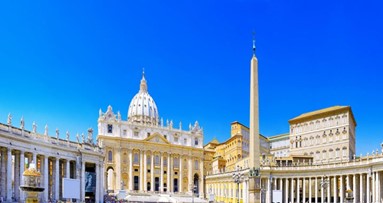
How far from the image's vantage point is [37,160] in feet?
196

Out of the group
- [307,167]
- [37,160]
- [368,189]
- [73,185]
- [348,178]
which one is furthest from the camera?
[307,167]

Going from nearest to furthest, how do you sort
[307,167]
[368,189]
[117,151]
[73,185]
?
[73,185], [368,189], [307,167], [117,151]

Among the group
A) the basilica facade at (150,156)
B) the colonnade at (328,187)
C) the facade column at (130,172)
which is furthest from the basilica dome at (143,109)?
the colonnade at (328,187)

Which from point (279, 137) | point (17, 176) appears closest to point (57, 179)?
point (17, 176)

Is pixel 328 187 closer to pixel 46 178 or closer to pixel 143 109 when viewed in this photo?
pixel 46 178

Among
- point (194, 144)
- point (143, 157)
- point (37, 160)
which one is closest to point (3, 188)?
point (37, 160)

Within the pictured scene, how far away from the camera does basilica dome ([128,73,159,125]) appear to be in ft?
483

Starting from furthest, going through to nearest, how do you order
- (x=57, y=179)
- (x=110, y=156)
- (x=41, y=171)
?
(x=110, y=156) → (x=57, y=179) → (x=41, y=171)

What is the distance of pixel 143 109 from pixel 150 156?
29.0 metres

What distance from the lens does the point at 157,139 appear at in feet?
404

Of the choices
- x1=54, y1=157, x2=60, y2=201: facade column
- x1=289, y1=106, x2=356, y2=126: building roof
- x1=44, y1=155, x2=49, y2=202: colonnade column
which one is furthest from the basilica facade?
x1=44, y1=155, x2=49, y2=202: colonnade column

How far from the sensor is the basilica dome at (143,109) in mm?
147250

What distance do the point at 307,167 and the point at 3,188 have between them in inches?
1927

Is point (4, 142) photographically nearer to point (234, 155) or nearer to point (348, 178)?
point (348, 178)
